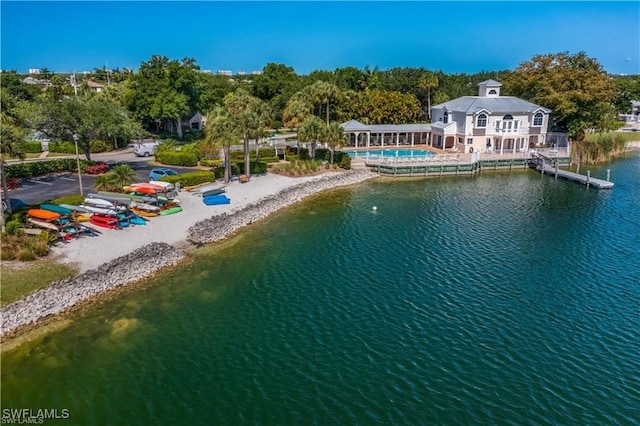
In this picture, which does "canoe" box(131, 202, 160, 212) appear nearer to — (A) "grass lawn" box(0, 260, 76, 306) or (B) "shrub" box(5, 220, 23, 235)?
(B) "shrub" box(5, 220, 23, 235)

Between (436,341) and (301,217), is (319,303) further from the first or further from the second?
(301,217)

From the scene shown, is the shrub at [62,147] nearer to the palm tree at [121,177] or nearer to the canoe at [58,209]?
the palm tree at [121,177]

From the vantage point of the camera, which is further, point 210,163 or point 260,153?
point 260,153

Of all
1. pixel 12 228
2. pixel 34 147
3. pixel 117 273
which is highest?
pixel 34 147

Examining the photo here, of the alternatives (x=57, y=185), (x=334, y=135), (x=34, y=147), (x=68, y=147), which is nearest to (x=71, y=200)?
(x=57, y=185)

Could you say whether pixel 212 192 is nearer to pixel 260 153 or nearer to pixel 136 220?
pixel 136 220

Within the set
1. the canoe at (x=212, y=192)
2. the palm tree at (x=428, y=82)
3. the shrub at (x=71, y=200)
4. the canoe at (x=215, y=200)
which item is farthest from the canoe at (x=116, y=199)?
the palm tree at (x=428, y=82)

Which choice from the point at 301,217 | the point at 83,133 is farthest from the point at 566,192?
the point at 83,133
